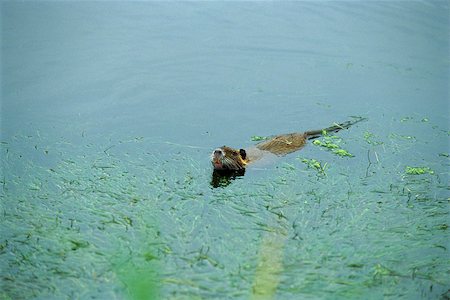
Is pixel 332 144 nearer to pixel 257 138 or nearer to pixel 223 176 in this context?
pixel 257 138

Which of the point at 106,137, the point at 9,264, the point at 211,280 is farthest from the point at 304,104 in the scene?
the point at 9,264

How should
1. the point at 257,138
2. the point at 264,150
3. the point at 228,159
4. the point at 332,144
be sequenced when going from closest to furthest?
the point at 228,159 → the point at 264,150 → the point at 332,144 → the point at 257,138

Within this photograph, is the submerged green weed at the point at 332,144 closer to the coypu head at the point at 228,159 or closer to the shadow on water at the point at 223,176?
the coypu head at the point at 228,159

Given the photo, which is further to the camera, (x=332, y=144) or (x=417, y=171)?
(x=332, y=144)

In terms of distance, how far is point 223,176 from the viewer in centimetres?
715

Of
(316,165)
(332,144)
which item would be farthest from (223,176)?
(332,144)

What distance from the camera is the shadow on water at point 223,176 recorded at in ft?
22.7

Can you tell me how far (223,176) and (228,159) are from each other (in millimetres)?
240

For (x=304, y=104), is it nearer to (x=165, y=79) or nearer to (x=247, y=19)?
(x=165, y=79)

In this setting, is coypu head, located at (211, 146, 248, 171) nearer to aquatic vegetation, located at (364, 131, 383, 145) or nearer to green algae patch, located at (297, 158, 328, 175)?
green algae patch, located at (297, 158, 328, 175)

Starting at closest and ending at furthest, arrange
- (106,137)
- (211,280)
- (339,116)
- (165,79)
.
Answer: (211,280) < (106,137) < (339,116) < (165,79)

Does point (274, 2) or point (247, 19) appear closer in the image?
point (247, 19)

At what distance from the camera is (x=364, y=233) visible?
5.86m

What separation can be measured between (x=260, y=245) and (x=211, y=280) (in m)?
0.80
